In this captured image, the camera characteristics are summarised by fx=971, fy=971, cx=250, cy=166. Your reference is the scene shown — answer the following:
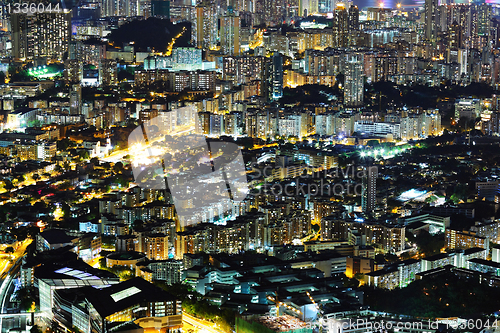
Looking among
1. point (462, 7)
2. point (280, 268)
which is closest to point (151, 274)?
point (280, 268)

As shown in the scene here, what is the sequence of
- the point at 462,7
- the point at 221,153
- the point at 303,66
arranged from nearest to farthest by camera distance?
the point at 221,153
the point at 303,66
the point at 462,7

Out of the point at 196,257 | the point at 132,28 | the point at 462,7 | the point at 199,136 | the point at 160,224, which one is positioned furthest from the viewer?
the point at 462,7

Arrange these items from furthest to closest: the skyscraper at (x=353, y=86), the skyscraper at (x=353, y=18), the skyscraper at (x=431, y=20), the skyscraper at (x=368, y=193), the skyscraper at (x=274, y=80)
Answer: the skyscraper at (x=431, y=20)
the skyscraper at (x=353, y=18)
the skyscraper at (x=274, y=80)
the skyscraper at (x=353, y=86)
the skyscraper at (x=368, y=193)

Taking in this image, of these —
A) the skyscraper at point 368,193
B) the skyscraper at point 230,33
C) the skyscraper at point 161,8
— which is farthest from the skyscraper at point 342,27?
the skyscraper at point 368,193

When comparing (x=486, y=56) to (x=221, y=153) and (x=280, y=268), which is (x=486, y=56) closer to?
(x=221, y=153)

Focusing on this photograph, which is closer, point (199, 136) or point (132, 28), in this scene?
point (199, 136)

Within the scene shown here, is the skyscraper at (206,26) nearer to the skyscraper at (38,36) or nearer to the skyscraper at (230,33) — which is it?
the skyscraper at (230,33)

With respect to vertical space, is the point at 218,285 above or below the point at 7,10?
below
